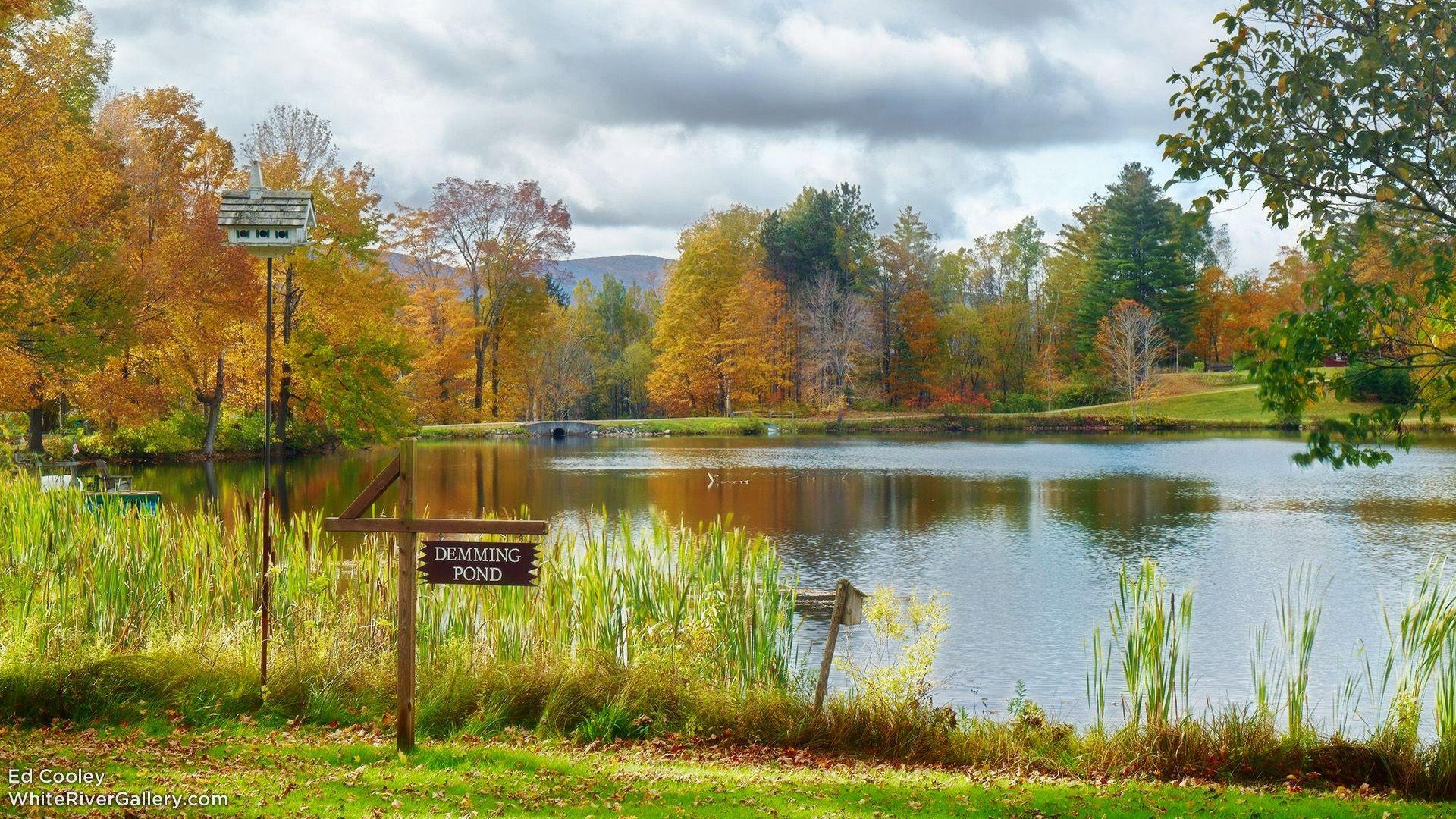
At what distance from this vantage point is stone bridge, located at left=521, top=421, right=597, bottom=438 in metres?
52.0

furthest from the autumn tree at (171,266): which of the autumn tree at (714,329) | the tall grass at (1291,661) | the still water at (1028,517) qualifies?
the autumn tree at (714,329)

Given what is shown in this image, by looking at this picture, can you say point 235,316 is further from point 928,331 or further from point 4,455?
point 928,331

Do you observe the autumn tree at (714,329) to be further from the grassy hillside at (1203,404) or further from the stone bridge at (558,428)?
the grassy hillside at (1203,404)

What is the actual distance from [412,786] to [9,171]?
14.5 meters

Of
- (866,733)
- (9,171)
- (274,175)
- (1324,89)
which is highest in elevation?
(274,175)

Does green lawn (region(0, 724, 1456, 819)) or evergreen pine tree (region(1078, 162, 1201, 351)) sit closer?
green lawn (region(0, 724, 1456, 819))

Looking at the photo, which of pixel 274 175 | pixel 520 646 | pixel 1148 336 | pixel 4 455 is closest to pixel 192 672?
pixel 520 646

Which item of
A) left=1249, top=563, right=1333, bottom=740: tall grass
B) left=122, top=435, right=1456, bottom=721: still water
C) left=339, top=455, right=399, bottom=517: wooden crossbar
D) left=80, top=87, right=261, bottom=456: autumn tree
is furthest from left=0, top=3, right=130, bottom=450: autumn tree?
left=1249, top=563, right=1333, bottom=740: tall grass

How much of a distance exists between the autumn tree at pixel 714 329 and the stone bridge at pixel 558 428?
7.46m

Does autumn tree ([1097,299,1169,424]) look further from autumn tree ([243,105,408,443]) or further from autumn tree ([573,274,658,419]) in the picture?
autumn tree ([243,105,408,443])

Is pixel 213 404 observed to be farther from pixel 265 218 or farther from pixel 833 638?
pixel 833 638

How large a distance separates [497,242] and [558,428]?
9.45 meters

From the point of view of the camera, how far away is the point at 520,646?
28.0 feet

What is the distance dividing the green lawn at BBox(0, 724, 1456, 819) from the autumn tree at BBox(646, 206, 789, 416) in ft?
173
